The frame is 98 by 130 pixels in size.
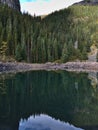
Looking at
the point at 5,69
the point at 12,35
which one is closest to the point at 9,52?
the point at 12,35

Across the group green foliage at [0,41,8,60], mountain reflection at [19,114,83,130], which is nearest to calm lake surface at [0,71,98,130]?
mountain reflection at [19,114,83,130]

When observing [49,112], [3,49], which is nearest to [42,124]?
[49,112]

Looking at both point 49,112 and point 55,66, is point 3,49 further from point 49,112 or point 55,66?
point 49,112

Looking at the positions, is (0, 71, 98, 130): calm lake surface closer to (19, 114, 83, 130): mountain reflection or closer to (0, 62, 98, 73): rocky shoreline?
(19, 114, 83, 130): mountain reflection

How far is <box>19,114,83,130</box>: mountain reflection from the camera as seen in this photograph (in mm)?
37125

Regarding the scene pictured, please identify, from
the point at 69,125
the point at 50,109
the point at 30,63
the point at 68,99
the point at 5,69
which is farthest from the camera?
the point at 30,63

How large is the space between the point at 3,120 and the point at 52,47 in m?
159

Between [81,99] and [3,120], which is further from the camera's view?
[81,99]

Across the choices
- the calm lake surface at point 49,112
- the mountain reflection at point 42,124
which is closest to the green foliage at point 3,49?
the calm lake surface at point 49,112

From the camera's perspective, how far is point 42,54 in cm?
18938

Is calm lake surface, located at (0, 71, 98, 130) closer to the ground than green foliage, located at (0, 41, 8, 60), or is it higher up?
closer to the ground

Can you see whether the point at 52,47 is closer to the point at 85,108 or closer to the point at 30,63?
the point at 30,63

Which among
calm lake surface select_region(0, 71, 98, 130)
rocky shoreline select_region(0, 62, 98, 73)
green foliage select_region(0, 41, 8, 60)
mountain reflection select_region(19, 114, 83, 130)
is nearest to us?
mountain reflection select_region(19, 114, 83, 130)

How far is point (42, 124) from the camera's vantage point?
1553 inches
